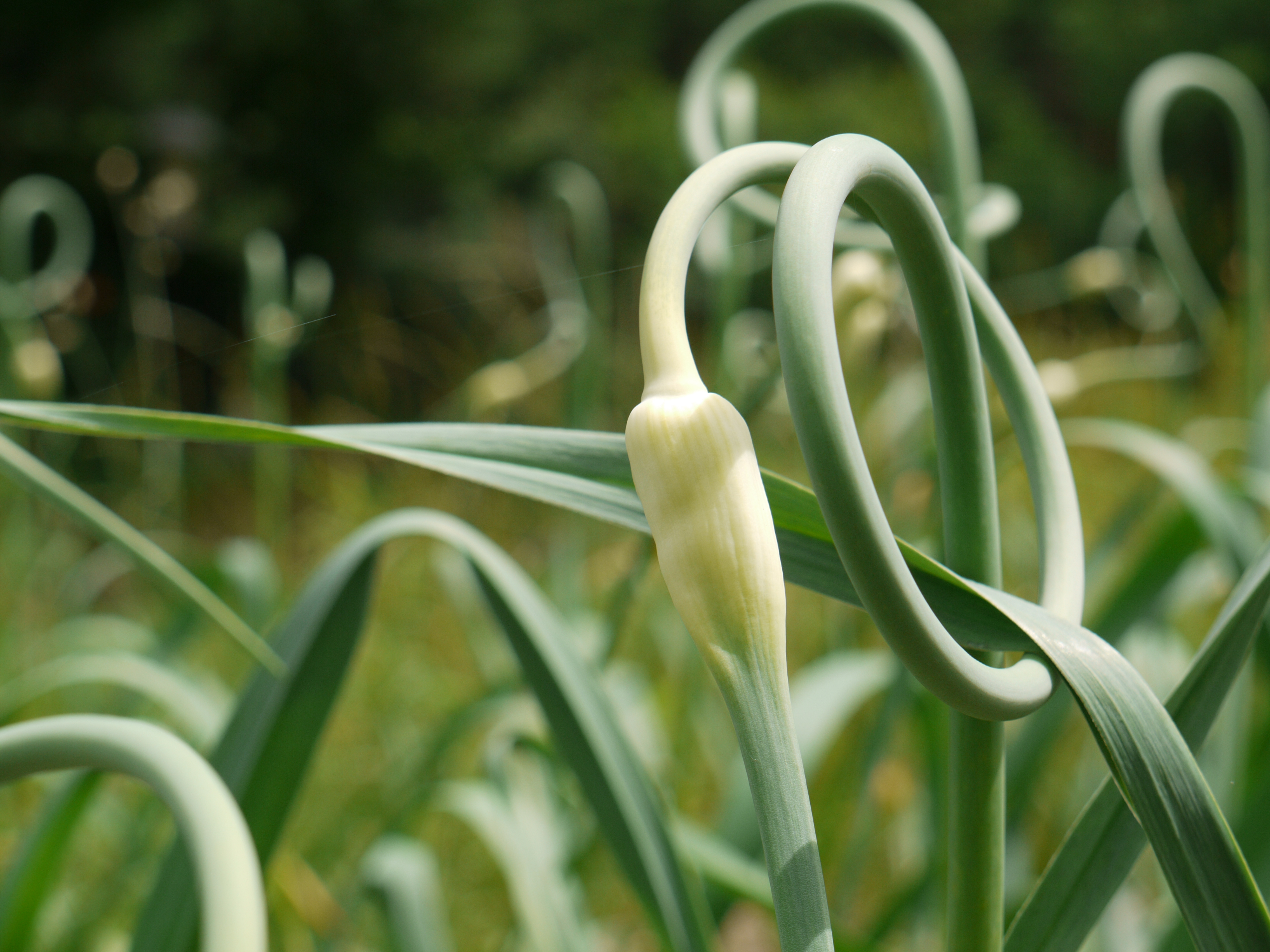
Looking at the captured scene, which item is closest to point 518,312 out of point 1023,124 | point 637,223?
point 637,223

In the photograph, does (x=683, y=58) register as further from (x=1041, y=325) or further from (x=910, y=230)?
(x=910, y=230)

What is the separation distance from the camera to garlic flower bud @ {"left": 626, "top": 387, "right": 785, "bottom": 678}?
0.10 m

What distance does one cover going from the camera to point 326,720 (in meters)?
0.25

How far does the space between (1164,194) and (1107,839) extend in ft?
1.79

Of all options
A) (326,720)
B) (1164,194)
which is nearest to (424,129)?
(1164,194)

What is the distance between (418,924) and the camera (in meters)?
0.40

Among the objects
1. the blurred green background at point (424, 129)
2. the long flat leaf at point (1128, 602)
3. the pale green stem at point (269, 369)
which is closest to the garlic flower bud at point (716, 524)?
the long flat leaf at point (1128, 602)

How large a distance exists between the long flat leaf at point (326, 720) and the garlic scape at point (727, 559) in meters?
0.14

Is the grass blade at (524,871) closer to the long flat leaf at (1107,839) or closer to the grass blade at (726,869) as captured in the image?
the grass blade at (726,869)

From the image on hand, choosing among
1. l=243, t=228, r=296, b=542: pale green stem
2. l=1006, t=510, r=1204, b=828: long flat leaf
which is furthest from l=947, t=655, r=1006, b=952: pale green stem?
l=243, t=228, r=296, b=542: pale green stem

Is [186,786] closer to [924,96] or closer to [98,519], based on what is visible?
[98,519]

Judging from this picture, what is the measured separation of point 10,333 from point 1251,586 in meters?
0.81

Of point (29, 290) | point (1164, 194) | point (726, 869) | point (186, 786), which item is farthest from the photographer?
point (29, 290)

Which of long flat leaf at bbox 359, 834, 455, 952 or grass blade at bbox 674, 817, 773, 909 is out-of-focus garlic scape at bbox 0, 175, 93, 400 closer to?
Result: long flat leaf at bbox 359, 834, 455, 952
